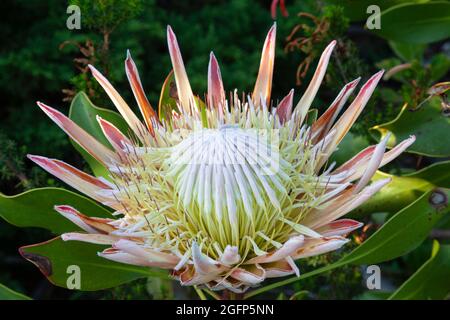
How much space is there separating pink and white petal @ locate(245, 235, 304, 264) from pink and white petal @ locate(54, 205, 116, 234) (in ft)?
0.97

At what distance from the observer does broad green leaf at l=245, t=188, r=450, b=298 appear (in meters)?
1.34

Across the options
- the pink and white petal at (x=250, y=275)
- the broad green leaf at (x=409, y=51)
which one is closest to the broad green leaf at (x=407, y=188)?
the pink and white petal at (x=250, y=275)

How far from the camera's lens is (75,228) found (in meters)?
1.44

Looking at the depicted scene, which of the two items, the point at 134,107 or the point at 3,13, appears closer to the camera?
the point at 134,107

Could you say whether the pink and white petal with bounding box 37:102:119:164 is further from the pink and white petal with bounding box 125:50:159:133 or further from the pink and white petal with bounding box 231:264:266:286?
the pink and white petal with bounding box 231:264:266:286

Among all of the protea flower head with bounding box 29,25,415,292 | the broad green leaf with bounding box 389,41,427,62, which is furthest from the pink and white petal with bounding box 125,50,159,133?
the broad green leaf with bounding box 389,41,427,62

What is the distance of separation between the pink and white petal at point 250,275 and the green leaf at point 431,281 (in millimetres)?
342

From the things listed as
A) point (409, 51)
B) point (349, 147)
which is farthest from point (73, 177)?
point (409, 51)

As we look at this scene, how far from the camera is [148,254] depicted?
1158 millimetres

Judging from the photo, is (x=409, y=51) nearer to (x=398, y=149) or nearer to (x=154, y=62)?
(x=154, y=62)

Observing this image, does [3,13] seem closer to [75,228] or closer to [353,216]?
[75,228]

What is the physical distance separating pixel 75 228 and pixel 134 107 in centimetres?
84

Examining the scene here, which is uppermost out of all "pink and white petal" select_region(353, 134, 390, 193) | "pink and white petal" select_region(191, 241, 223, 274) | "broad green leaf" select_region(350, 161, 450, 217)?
"pink and white petal" select_region(353, 134, 390, 193)
